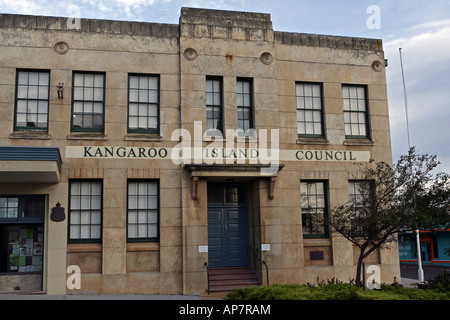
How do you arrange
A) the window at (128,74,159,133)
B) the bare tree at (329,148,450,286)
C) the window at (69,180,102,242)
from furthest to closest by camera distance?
the window at (128,74,159,133), the window at (69,180,102,242), the bare tree at (329,148,450,286)

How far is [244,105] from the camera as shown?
19.1m

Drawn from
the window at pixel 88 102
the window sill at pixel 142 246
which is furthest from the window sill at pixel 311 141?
the window at pixel 88 102

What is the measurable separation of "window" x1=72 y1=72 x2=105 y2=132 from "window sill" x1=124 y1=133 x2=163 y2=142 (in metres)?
1.01

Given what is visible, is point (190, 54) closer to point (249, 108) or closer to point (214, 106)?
point (214, 106)

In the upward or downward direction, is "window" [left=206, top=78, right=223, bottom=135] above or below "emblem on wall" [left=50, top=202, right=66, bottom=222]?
above

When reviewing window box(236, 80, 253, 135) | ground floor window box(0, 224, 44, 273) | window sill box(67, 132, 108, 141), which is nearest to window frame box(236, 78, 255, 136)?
window box(236, 80, 253, 135)

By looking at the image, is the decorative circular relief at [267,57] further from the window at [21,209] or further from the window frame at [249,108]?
the window at [21,209]

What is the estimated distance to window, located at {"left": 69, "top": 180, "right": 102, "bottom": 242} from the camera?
17172 mm

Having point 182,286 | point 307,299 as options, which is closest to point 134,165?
point 182,286

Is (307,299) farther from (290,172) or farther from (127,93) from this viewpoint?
(127,93)

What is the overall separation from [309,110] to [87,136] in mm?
8604

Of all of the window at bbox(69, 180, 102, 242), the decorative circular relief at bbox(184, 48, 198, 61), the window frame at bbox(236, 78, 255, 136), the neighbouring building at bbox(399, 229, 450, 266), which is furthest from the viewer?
the neighbouring building at bbox(399, 229, 450, 266)

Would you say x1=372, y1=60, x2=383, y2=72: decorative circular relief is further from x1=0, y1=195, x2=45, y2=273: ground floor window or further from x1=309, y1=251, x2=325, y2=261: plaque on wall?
x1=0, y1=195, x2=45, y2=273: ground floor window

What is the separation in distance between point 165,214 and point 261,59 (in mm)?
7000
